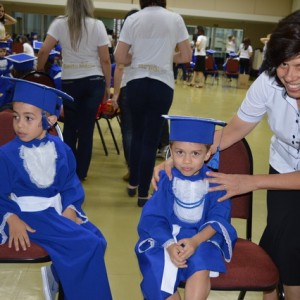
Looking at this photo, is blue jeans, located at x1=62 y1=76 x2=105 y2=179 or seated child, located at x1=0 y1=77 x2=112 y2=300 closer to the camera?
seated child, located at x1=0 y1=77 x2=112 y2=300

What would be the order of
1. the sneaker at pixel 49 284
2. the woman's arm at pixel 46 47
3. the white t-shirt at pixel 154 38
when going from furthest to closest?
the woman's arm at pixel 46 47
the white t-shirt at pixel 154 38
the sneaker at pixel 49 284

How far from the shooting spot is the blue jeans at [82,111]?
378 centimetres

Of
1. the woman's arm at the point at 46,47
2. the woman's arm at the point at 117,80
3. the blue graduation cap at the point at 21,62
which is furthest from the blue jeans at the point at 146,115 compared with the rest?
the blue graduation cap at the point at 21,62

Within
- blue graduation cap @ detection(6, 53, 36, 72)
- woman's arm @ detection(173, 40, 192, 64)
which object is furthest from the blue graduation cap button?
blue graduation cap @ detection(6, 53, 36, 72)

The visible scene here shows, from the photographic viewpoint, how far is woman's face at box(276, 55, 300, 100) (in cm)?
150

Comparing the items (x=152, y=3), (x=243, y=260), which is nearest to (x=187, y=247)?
(x=243, y=260)

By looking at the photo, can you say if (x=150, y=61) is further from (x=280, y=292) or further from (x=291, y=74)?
(x=280, y=292)

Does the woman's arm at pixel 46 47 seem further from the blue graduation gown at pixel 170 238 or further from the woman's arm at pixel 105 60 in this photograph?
the blue graduation gown at pixel 170 238

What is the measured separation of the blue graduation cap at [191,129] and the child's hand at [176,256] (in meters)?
0.41

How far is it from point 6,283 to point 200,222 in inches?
48.1

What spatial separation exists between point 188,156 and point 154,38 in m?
1.86

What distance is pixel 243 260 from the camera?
1.78m

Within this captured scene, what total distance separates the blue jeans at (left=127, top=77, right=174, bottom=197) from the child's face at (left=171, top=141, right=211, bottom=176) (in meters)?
1.67

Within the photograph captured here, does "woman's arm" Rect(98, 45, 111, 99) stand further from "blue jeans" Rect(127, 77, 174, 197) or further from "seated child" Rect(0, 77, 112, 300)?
"seated child" Rect(0, 77, 112, 300)
